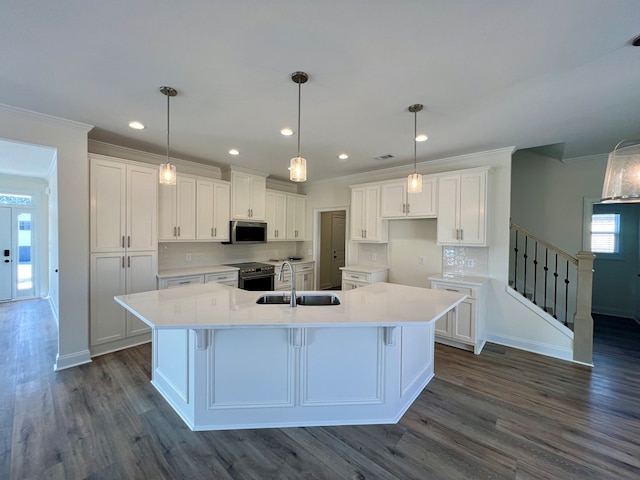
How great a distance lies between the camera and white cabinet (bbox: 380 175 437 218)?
405 cm

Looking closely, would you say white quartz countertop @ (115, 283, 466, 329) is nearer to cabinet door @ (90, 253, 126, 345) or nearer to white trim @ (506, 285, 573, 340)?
cabinet door @ (90, 253, 126, 345)

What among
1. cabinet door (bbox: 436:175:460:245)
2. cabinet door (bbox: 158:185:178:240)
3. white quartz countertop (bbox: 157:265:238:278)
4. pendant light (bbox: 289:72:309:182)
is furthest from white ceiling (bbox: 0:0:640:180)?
white quartz countertop (bbox: 157:265:238:278)

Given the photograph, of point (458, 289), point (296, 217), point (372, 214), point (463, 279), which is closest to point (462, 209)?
point (463, 279)

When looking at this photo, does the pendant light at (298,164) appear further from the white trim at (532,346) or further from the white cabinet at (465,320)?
the white trim at (532,346)

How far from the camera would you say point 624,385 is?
9.00ft

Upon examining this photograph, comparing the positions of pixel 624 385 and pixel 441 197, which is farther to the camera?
pixel 441 197

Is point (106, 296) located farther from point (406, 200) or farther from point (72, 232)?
point (406, 200)

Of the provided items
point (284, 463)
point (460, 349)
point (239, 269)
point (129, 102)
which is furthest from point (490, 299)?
point (129, 102)

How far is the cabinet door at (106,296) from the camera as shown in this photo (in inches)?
127

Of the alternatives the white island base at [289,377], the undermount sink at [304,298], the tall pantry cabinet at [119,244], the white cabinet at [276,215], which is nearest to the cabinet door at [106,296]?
the tall pantry cabinet at [119,244]

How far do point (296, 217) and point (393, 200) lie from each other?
7.58 ft

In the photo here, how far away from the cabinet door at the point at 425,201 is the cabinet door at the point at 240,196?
2831 millimetres

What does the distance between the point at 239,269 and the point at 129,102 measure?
8.98 ft

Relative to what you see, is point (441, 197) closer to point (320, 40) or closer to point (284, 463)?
point (320, 40)
